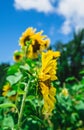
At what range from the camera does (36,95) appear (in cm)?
198

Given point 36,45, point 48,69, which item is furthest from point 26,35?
point 48,69

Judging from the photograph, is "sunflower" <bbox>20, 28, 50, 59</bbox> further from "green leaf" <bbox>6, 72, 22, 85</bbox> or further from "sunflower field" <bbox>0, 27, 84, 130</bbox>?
"green leaf" <bbox>6, 72, 22, 85</bbox>

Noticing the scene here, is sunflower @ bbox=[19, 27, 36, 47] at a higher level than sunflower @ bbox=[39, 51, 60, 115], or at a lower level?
higher

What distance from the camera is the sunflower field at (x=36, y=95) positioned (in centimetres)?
198

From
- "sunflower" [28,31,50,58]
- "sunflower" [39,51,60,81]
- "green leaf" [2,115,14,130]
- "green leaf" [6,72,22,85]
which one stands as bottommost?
Result: "green leaf" [2,115,14,130]

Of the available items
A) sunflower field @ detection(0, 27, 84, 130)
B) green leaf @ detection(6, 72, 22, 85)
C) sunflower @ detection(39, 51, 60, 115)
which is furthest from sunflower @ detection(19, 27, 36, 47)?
sunflower @ detection(39, 51, 60, 115)

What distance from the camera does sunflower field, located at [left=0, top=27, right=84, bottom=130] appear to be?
198 cm

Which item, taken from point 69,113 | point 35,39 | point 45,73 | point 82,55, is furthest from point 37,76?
point 82,55

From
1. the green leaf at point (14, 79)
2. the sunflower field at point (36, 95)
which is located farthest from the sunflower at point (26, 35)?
the green leaf at point (14, 79)

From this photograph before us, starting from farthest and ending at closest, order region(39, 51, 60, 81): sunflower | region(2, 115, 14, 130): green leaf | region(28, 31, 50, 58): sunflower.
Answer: region(28, 31, 50, 58): sunflower, region(2, 115, 14, 130): green leaf, region(39, 51, 60, 81): sunflower

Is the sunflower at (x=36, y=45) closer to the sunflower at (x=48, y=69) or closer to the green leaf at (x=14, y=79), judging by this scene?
the green leaf at (x=14, y=79)

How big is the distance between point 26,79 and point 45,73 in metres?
0.22

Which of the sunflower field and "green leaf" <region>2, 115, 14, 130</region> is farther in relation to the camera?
"green leaf" <region>2, 115, 14, 130</region>

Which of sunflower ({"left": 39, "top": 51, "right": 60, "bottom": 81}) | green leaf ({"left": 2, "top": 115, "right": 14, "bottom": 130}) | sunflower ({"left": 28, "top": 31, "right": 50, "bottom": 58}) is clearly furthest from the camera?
sunflower ({"left": 28, "top": 31, "right": 50, "bottom": 58})
